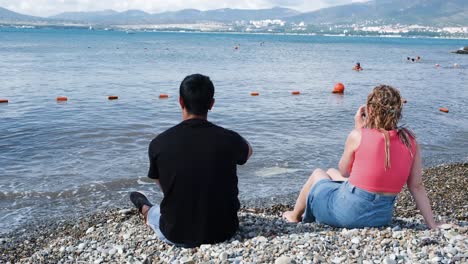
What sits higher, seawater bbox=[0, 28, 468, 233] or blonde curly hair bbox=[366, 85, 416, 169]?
blonde curly hair bbox=[366, 85, 416, 169]

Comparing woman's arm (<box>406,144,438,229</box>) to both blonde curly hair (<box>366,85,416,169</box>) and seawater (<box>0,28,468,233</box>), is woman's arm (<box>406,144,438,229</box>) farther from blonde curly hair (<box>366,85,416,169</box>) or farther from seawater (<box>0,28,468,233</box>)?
seawater (<box>0,28,468,233</box>)

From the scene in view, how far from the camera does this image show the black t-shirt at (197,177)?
18.7 ft

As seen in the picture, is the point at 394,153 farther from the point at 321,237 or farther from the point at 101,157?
the point at 101,157

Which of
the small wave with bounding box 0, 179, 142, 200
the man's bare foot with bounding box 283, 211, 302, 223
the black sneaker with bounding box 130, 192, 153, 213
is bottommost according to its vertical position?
the small wave with bounding box 0, 179, 142, 200

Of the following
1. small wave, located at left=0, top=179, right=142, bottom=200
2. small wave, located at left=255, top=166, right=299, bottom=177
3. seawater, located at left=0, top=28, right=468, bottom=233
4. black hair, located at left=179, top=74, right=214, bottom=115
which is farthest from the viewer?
small wave, located at left=255, top=166, right=299, bottom=177

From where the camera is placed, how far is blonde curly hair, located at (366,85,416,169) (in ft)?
19.8

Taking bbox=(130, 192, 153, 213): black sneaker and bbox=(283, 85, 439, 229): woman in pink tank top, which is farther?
bbox=(130, 192, 153, 213): black sneaker

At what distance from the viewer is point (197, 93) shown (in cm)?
567

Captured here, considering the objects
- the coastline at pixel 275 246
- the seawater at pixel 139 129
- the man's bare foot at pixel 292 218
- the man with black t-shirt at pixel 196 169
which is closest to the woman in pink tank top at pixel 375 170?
the coastline at pixel 275 246

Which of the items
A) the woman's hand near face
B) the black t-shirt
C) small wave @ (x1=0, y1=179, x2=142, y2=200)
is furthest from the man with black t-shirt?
small wave @ (x1=0, y1=179, x2=142, y2=200)

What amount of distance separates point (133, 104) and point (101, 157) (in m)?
11.2

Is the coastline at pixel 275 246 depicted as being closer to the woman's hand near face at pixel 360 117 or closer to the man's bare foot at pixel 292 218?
the man's bare foot at pixel 292 218

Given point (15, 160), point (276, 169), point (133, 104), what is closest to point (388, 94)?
point (276, 169)

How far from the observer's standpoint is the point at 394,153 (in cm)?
608
